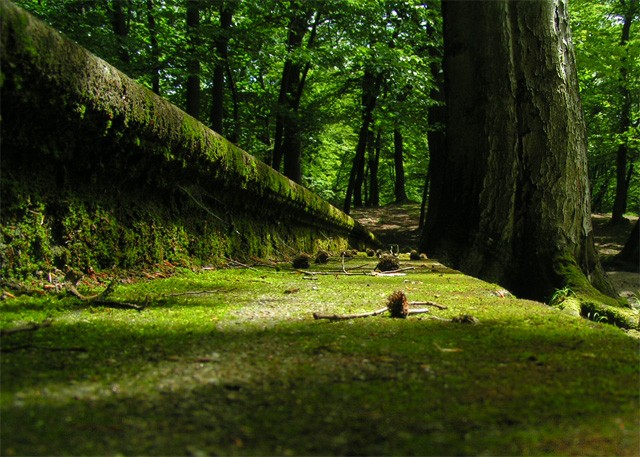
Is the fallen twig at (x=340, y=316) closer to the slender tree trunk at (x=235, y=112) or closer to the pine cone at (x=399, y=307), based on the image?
the pine cone at (x=399, y=307)

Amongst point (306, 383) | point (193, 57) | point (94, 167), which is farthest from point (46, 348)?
point (193, 57)

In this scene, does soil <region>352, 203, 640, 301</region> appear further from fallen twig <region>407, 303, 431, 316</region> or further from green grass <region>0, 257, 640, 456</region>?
green grass <region>0, 257, 640, 456</region>

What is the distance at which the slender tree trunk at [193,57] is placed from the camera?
10.7 meters

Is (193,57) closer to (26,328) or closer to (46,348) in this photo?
(26,328)

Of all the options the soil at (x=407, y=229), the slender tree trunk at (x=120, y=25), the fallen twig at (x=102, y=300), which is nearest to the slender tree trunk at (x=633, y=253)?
the soil at (x=407, y=229)

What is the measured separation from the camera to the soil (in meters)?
14.9

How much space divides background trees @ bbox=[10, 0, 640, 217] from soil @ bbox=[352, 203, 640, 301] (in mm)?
1458

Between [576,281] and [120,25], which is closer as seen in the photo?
[576,281]

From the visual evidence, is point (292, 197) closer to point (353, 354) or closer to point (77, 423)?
point (353, 354)

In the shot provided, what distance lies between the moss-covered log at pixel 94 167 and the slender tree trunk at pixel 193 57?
345 inches

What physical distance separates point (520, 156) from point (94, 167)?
119 inches

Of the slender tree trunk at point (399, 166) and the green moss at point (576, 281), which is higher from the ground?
the slender tree trunk at point (399, 166)

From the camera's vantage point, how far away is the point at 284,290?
209 cm

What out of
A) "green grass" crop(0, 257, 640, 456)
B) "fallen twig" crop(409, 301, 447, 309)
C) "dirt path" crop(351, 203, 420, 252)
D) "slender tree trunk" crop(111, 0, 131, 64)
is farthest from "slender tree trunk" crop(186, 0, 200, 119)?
"green grass" crop(0, 257, 640, 456)
